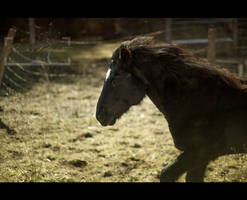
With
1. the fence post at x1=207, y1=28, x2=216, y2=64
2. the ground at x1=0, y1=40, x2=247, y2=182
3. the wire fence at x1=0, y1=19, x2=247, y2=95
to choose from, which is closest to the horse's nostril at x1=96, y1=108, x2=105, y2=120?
the ground at x1=0, y1=40, x2=247, y2=182

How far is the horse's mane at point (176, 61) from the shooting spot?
2855mm

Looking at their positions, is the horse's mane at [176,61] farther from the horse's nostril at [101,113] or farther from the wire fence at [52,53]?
the horse's nostril at [101,113]

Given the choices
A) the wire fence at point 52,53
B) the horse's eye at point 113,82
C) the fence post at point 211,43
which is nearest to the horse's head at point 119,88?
the horse's eye at point 113,82

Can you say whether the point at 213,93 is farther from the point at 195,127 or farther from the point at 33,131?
the point at 33,131

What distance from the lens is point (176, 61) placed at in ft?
9.45

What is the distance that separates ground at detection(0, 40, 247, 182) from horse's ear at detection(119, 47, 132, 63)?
172cm

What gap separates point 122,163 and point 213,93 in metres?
1.98

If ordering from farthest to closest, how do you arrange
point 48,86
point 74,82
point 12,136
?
point 74,82 < point 48,86 < point 12,136

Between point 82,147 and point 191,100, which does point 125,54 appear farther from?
point 82,147

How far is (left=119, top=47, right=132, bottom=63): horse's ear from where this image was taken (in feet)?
9.56

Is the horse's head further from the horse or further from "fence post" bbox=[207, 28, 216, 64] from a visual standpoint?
"fence post" bbox=[207, 28, 216, 64]

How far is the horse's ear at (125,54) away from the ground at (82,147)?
5.63 feet
